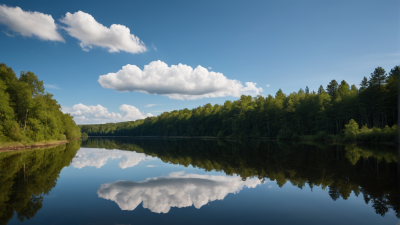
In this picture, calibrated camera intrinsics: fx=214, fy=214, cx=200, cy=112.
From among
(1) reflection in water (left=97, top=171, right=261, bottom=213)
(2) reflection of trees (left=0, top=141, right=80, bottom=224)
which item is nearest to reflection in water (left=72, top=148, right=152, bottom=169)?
(2) reflection of trees (left=0, top=141, right=80, bottom=224)

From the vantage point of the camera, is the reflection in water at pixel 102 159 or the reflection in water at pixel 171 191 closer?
the reflection in water at pixel 171 191

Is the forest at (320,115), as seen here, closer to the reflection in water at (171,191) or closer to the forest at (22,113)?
the reflection in water at (171,191)

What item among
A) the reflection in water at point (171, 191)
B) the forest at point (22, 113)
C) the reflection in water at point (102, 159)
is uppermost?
the forest at point (22, 113)

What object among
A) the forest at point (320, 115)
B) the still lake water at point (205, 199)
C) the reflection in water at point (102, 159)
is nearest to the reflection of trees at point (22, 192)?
the still lake water at point (205, 199)

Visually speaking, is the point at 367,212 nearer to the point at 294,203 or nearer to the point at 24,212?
the point at 294,203

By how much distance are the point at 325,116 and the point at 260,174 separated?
60484 mm

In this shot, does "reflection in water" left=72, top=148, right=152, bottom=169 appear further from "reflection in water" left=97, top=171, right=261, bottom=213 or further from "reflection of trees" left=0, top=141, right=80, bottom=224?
"reflection in water" left=97, top=171, right=261, bottom=213

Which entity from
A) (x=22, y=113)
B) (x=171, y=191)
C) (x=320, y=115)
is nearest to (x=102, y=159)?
(x=171, y=191)

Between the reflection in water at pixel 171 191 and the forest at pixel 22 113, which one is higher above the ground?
the forest at pixel 22 113

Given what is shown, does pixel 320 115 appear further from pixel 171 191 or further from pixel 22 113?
pixel 22 113

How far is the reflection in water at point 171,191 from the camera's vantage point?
8.59 m

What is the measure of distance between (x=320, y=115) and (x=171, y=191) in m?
67.2

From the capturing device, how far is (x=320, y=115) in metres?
65.5

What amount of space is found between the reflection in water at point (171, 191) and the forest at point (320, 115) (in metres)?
29.8
